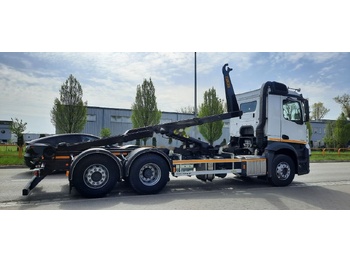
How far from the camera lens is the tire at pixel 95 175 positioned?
574 centimetres

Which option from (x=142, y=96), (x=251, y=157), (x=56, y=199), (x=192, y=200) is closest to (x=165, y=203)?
(x=192, y=200)

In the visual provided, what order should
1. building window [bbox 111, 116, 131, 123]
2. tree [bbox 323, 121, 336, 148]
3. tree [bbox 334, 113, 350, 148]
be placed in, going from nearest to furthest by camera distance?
1. building window [bbox 111, 116, 131, 123]
2. tree [bbox 334, 113, 350, 148]
3. tree [bbox 323, 121, 336, 148]

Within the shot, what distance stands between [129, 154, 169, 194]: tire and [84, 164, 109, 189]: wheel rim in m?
0.62

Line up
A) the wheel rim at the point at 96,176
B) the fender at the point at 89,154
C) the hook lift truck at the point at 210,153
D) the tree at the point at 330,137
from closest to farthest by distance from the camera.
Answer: the fender at the point at 89,154 < the wheel rim at the point at 96,176 < the hook lift truck at the point at 210,153 < the tree at the point at 330,137

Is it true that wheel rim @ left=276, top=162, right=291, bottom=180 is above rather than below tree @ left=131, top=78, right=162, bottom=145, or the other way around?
below

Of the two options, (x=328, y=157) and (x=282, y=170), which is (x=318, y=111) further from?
(x=282, y=170)

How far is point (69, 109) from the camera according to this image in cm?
1927

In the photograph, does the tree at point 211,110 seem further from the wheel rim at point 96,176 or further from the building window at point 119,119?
the wheel rim at point 96,176

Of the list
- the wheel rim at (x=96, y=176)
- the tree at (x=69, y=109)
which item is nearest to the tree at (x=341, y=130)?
the tree at (x=69, y=109)

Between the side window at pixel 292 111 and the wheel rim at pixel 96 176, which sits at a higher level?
the side window at pixel 292 111

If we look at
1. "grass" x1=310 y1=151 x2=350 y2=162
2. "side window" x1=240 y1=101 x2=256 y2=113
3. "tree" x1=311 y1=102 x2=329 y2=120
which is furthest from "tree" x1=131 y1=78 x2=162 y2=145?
"tree" x1=311 y1=102 x2=329 y2=120

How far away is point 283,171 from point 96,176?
5622mm

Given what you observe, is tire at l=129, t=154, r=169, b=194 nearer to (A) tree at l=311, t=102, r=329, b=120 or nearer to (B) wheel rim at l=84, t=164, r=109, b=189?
(B) wheel rim at l=84, t=164, r=109, b=189

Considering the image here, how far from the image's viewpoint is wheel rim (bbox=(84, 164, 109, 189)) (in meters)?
5.84
